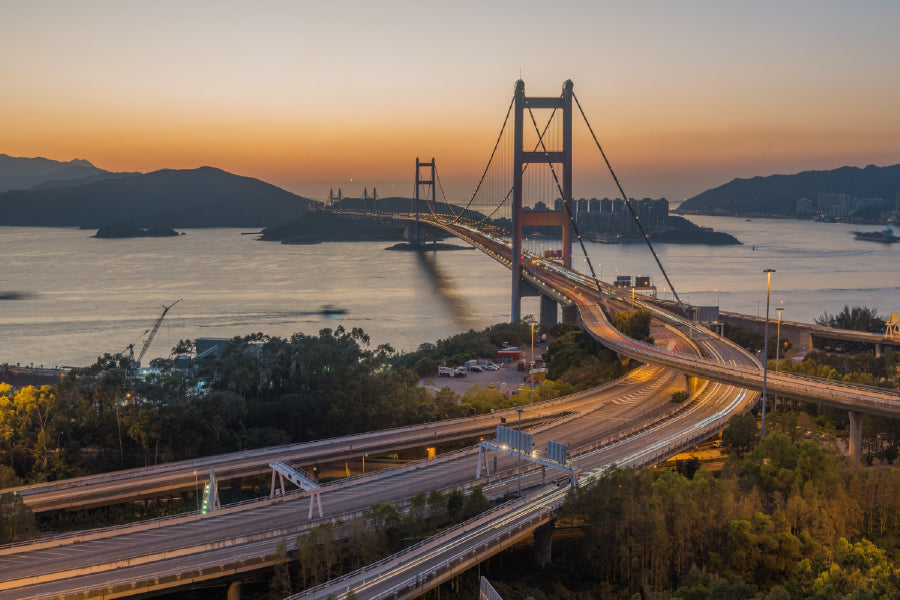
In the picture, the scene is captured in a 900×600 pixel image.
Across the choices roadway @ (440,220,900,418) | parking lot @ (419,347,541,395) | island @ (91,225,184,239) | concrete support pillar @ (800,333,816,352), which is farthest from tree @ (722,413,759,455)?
island @ (91,225,184,239)

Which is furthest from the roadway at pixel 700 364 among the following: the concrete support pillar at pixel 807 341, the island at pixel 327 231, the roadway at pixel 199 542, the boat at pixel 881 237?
the boat at pixel 881 237

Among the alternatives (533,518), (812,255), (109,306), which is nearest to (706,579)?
(533,518)

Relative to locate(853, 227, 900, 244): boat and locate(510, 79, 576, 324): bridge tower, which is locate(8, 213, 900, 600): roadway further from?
locate(853, 227, 900, 244): boat

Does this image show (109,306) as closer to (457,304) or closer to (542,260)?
(457,304)

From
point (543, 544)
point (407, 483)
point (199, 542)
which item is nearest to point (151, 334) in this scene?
point (407, 483)

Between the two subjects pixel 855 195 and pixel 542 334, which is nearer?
pixel 542 334

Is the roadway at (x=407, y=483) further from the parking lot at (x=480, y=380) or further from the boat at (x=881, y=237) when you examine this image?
the boat at (x=881, y=237)
